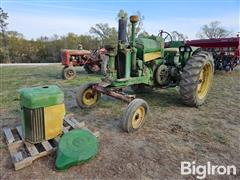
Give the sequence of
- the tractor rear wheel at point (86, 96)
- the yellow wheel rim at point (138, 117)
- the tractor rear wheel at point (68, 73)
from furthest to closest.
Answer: the tractor rear wheel at point (68, 73) → the tractor rear wheel at point (86, 96) → the yellow wheel rim at point (138, 117)

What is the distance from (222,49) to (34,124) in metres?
10.6

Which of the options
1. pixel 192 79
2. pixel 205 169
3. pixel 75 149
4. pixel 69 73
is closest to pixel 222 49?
pixel 69 73

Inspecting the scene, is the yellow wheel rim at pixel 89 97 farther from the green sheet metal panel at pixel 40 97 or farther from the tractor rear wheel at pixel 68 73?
the tractor rear wheel at pixel 68 73

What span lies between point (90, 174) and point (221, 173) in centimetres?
145

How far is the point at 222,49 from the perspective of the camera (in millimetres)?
11195

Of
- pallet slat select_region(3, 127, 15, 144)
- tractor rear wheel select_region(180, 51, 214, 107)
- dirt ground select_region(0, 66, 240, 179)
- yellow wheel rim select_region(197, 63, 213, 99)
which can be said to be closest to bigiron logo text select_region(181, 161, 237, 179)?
dirt ground select_region(0, 66, 240, 179)

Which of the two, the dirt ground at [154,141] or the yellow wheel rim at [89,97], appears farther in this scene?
the yellow wheel rim at [89,97]

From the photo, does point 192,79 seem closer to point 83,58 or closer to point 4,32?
point 83,58

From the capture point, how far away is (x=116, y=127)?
3748 mm

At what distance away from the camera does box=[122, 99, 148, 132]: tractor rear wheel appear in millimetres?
3391

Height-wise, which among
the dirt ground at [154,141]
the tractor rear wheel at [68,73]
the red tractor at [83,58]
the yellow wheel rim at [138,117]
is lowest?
the dirt ground at [154,141]

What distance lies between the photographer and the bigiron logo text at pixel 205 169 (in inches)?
100

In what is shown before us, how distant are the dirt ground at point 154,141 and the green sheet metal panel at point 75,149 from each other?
85mm

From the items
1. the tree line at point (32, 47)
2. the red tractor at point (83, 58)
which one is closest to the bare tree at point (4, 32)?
the tree line at point (32, 47)
